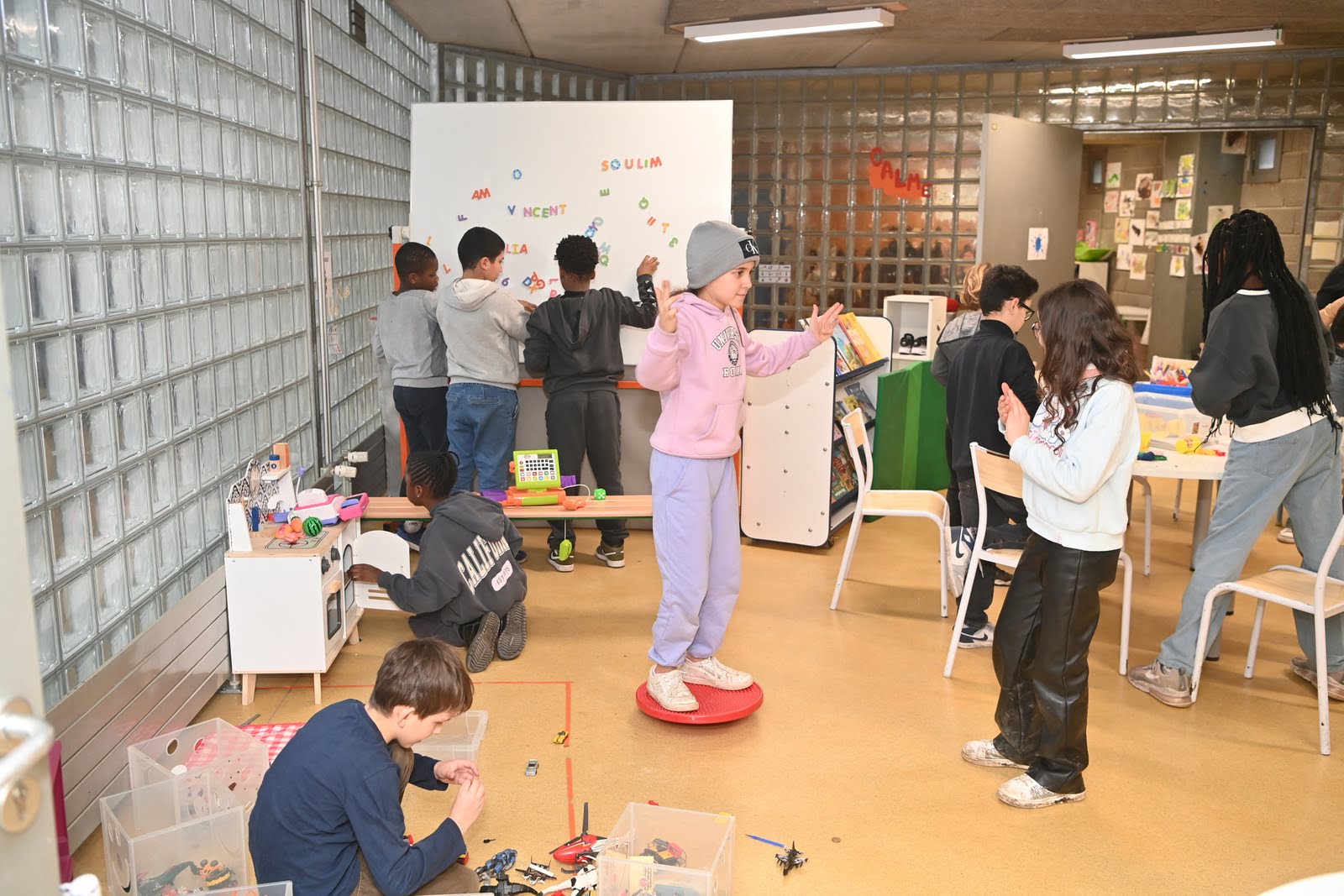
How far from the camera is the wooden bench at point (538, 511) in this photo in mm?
4227

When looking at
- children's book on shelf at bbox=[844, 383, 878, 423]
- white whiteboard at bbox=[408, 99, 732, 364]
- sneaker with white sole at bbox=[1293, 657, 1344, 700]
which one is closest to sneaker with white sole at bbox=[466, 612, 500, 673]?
white whiteboard at bbox=[408, 99, 732, 364]

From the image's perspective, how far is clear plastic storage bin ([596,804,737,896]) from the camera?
226cm

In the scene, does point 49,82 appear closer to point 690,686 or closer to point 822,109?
point 690,686

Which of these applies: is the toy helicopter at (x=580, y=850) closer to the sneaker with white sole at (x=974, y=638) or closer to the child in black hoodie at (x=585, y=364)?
the sneaker with white sole at (x=974, y=638)

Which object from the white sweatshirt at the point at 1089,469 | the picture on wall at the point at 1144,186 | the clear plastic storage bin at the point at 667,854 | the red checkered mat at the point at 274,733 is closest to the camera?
the clear plastic storage bin at the point at 667,854

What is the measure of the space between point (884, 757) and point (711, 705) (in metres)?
0.56

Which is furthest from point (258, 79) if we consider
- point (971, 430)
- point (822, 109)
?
point (822, 109)

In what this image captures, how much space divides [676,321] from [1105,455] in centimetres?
126

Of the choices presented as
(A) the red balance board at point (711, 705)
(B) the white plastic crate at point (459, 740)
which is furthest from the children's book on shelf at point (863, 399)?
(B) the white plastic crate at point (459, 740)

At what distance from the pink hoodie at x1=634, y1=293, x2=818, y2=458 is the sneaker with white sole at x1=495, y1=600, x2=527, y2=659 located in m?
1.07

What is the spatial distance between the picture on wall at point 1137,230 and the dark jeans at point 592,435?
692 cm

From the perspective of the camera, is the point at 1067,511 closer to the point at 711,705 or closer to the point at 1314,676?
the point at 711,705

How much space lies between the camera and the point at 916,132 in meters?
7.76

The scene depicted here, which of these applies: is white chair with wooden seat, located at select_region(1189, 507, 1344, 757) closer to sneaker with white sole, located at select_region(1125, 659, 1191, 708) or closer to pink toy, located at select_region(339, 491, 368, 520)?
sneaker with white sole, located at select_region(1125, 659, 1191, 708)
